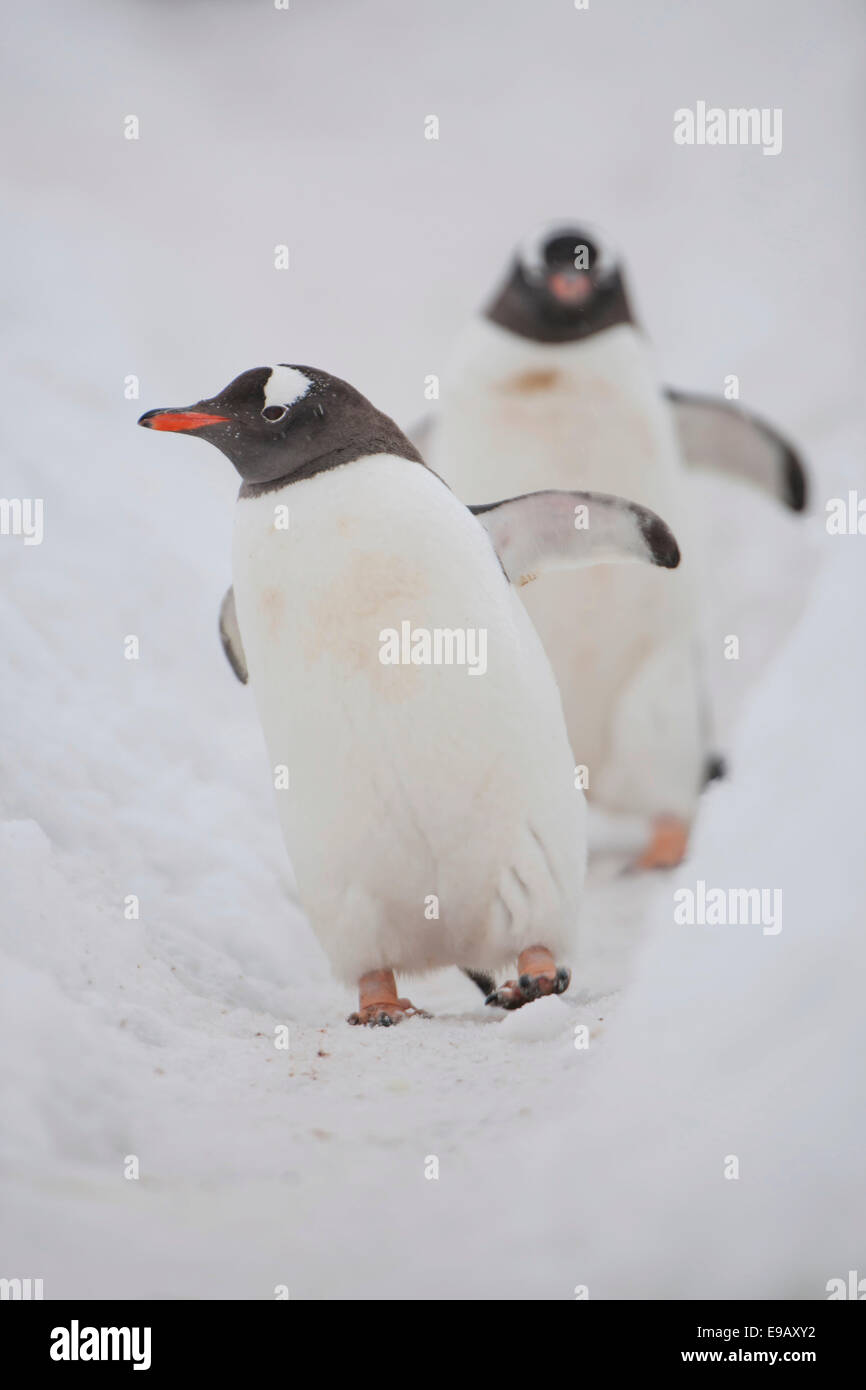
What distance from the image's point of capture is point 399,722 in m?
1.38

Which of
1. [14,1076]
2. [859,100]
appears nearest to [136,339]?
[859,100]

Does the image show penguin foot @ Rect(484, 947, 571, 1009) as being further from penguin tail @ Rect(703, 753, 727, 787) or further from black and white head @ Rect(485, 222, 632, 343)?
black and white head @ Rect(485, 222, 632, 343)

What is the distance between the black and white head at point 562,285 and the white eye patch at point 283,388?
0.87 m

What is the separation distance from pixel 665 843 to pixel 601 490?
60 cm

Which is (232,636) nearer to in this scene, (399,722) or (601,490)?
(399,722)

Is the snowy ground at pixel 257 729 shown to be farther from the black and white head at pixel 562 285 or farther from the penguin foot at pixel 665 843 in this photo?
the black and white head at pixel 562 285

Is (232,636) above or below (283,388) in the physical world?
below

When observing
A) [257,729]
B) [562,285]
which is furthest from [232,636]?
[562,285]

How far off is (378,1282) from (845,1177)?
1.22 feet

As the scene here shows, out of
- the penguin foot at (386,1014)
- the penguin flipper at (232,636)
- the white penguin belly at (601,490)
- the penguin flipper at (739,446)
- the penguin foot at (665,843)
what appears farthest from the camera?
the penguin flipper at (739,446)

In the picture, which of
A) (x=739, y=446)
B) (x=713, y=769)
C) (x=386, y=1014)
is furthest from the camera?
(x=739, y=446)

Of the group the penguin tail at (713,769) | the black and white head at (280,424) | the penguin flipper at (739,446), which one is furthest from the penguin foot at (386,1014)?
the penguin flipper at (739,446)

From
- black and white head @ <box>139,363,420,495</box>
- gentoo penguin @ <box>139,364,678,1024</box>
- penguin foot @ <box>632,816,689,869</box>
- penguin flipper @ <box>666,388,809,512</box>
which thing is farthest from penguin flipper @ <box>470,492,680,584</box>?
penguin flipper @ <box>666,388,809,512</box>

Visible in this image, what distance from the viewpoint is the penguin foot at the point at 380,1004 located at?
143cm
